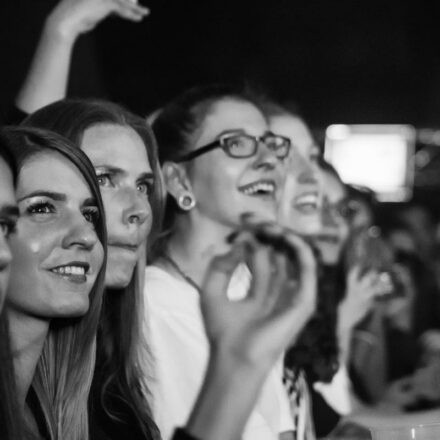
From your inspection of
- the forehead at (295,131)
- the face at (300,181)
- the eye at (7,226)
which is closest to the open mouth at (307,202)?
the face at (300,181)

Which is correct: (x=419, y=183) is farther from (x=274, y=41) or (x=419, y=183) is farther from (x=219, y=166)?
(x=219, y=166)

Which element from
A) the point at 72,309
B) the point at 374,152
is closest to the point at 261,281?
the point at 72,309

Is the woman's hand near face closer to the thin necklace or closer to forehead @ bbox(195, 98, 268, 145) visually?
the thin necklace

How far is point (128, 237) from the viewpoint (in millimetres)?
1863

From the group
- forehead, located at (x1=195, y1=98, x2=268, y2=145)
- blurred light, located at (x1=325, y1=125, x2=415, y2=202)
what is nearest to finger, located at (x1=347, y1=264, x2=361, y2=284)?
forehead, located at (x1=195, y1=98, x2=268, y2=145)

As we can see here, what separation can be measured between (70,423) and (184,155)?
0.83 meters

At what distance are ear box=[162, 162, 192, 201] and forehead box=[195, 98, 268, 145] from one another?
0.08 m

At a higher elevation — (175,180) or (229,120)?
(229,120)

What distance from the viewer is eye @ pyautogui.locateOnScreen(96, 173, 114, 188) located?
6.12 feet

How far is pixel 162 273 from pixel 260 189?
33 cm

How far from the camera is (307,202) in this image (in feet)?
9.64

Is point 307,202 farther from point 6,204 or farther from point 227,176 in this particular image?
point 6,204

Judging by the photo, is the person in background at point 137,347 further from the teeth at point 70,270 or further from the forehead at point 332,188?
the forehead at point 332,188

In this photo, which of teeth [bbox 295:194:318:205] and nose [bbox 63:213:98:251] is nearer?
nose [bbox 63:213:98:251]
